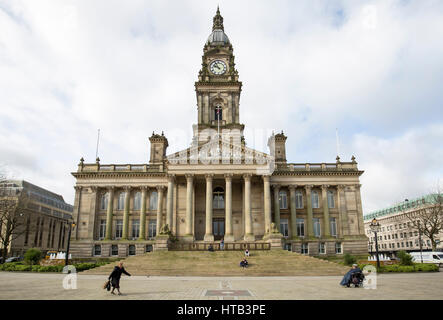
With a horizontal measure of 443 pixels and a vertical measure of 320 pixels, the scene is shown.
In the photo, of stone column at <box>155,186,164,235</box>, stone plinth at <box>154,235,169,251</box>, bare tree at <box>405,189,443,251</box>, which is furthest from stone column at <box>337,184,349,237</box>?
stone column at <box>155,186,164,235</box>

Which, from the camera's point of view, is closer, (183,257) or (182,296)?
(182,296)

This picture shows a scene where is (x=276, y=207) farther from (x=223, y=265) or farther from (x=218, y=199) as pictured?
(x=223, y=265)

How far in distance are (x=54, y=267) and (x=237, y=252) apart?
1810 centimetres

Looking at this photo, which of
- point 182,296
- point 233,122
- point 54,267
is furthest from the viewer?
point 233,122

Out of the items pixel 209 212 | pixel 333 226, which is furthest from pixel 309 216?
pixel 209 212

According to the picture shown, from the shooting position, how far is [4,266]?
3350cm

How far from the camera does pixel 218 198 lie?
50.4 m

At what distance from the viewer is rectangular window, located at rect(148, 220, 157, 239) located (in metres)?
50.0

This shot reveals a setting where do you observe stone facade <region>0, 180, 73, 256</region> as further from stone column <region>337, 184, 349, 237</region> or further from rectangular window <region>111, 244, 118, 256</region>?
stone column <region>337, 184, 349, 237</region>

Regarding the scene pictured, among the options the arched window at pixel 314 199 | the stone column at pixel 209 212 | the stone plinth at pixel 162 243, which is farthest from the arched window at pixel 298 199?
the stone plinth at pixel 162 243

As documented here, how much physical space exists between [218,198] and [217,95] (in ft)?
60.0

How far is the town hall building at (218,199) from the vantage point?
1818 inches
